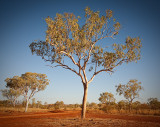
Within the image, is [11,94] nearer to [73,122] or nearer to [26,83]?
[26,83]

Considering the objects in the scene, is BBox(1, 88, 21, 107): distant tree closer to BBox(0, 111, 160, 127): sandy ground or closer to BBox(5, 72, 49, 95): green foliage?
BBox(5, 72, 49, 95): green foliage

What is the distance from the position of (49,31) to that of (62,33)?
178cm

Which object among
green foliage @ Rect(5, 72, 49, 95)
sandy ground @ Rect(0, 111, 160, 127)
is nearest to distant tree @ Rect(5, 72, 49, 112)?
green foliage @ Rect(5, 72, 49, 95)

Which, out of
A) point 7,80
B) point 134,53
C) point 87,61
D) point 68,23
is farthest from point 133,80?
point 7,80


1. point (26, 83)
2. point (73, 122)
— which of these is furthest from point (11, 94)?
point (73, 122)

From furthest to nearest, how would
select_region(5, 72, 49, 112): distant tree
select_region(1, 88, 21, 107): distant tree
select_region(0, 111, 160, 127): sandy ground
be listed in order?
1. select_region(1, 88, 21, 107): distant tree
2. select_region(5, 72, 49, 112): distant tree
3. select_region(0, 111, 160, 127): sandy ground

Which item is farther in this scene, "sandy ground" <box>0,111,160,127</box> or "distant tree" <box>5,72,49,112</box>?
"distant tree" <box>5,72,49,112</box>

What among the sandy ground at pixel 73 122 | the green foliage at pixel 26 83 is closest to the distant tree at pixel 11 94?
the green foliage at pixel 26 83

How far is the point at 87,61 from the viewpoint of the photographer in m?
15.4

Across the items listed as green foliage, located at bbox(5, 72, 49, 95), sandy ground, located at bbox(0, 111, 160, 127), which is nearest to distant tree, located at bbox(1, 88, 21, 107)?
green foliage, located at bbox(5, 72, 49, 95)

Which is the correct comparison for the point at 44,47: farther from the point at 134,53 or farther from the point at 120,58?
the point at 134,53

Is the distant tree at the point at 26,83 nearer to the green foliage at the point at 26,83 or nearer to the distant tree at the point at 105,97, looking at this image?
the green foliage at the point at 26,83

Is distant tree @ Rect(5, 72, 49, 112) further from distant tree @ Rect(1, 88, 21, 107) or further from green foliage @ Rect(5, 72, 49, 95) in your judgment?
distant tree @ Rect(1, 88, 21, 107)

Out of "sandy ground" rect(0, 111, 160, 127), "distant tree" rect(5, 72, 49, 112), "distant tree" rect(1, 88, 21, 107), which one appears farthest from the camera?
"distant tree" rect(1, 88, 21, 107)
